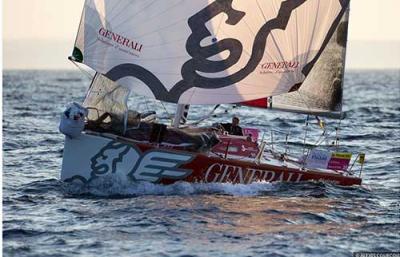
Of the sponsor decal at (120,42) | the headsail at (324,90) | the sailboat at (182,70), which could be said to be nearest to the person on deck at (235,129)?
the headsail at (324,90)

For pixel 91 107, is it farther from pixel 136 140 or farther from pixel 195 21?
pixel 195 21

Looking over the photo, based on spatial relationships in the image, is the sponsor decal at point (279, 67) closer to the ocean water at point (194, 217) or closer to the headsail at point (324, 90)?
the headsail at point (324, 90)

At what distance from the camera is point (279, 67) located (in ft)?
64.7

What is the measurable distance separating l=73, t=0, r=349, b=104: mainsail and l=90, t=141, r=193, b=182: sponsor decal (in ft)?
3.83

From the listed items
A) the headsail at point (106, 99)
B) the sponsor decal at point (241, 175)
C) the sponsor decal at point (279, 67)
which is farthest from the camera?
the headsail at point (106, 99)

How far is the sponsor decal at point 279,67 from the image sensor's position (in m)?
19.6

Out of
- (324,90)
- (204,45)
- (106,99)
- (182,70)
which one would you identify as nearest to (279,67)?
(204,45)

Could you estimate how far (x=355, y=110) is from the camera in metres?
48.8

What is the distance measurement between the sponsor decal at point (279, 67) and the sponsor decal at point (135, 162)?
7.74 ft

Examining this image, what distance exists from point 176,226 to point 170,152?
3.18 m

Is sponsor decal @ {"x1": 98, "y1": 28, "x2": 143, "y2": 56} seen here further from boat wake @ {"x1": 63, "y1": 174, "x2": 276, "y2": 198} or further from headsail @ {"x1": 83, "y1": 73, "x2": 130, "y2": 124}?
boat wake @ {"x1": 63, "y1": 174, "x2": 276, "y2": 198}

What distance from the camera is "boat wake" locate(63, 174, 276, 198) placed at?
753 inches

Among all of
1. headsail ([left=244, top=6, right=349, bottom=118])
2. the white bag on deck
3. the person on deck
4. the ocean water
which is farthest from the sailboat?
headsail ([left=244, top=6, right=349, bottom=118])

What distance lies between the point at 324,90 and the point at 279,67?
7.79 feet
